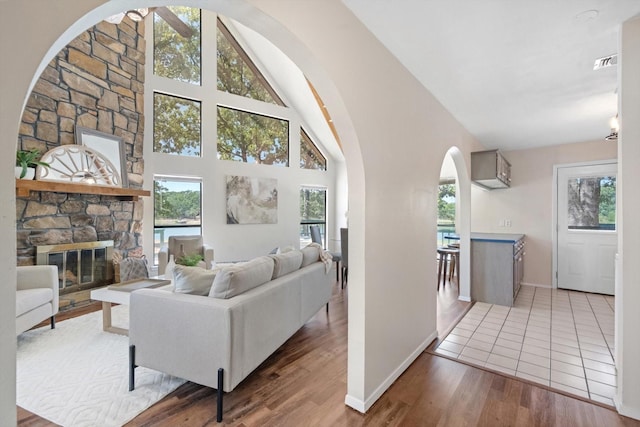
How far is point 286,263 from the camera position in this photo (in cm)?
267

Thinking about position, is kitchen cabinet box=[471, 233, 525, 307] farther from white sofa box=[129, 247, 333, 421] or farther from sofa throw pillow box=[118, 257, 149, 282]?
sofa throw pillow box=[118, 257, 149, 282]

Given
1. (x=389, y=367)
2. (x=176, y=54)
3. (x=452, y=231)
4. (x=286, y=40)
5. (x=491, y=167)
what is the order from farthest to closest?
1. (x=452, y=231)
2. (x=176, y=54)
3. (x=491, y=167)
4. (x=389, y=367)
5. (x=286, y=40)

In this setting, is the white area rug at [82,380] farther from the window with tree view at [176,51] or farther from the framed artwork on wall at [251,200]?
the window with tree view at [176,51]

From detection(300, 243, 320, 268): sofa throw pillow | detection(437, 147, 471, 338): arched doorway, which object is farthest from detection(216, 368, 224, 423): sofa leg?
detection(437, 147, 471, 338): arched doorway

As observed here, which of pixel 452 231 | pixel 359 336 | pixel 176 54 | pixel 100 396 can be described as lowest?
pixel 100 396

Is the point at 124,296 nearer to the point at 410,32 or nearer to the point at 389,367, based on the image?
the point at 389,367

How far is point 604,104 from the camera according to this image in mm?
3127

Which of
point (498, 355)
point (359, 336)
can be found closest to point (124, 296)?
point (359, 336)

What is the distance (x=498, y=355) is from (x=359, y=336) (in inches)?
A: 62.4

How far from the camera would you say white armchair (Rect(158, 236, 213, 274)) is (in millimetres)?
4730

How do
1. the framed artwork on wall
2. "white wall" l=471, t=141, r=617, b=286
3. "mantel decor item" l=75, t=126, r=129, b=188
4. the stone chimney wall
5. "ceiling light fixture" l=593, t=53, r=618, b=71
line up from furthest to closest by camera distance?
the framed artwork on wall < "white wall" l=471, t=141, r=617, b=286 < "mantel decor item" l=75, t=126, r=129, b=188 < the stone chimney wall < "ceiling light fixture" l=593, t=53, r=618, b=71

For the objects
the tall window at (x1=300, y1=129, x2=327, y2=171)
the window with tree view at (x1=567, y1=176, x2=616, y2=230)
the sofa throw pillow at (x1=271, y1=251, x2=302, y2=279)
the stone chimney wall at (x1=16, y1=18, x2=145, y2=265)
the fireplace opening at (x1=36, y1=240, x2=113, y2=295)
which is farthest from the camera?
the tall window at (x1=300, y1=129, x2=327, y2=171)

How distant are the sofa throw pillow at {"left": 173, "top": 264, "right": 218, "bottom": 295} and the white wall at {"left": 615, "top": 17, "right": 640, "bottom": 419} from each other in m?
2.74

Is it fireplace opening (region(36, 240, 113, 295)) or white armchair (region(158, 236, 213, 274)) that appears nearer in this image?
fireplace opening (region(36, 240, 113, 295))
